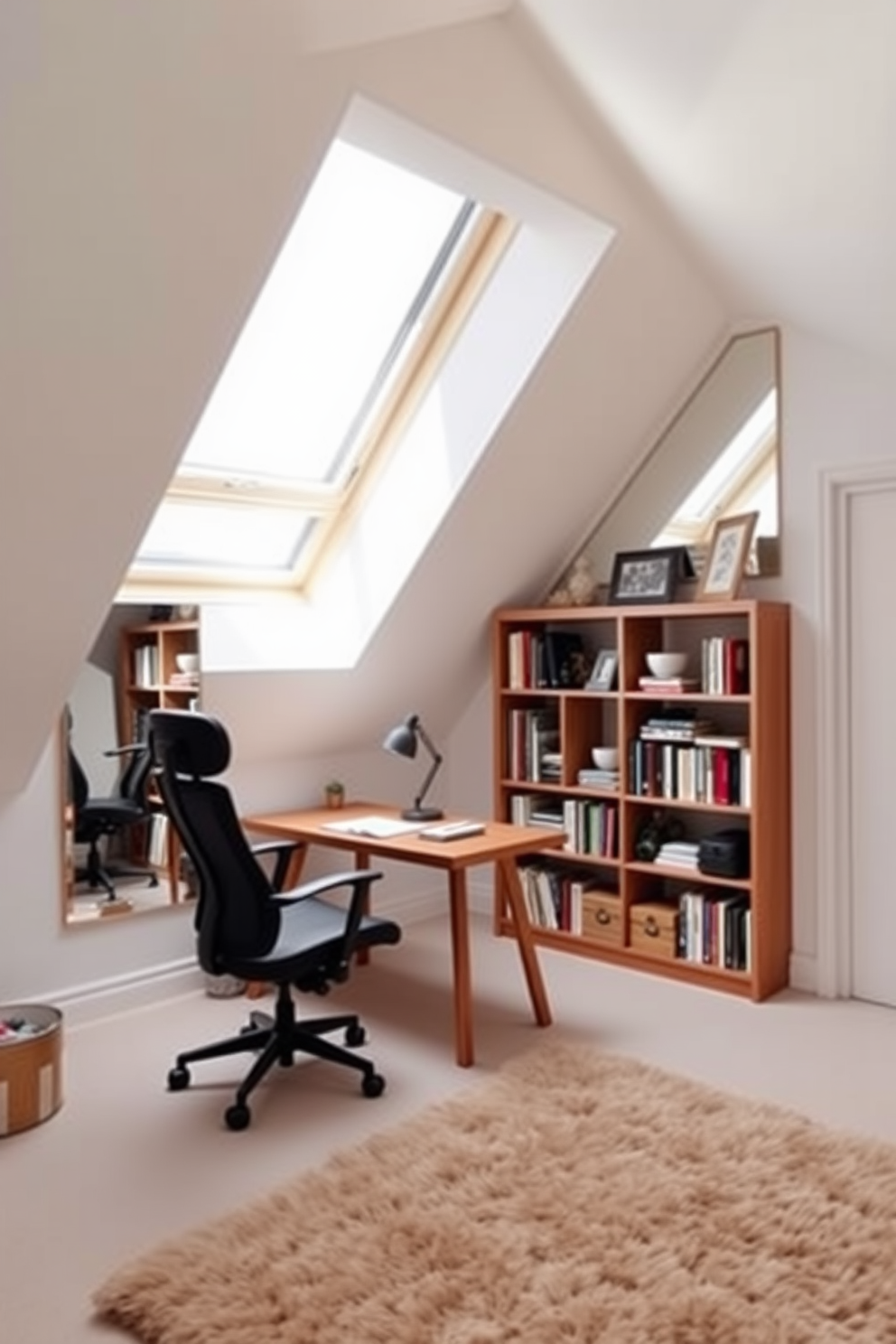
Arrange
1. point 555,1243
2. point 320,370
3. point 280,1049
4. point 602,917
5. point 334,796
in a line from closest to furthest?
point 555,1243 → point 280,1049 → point 320,370 → point 602,917 → point 334,796

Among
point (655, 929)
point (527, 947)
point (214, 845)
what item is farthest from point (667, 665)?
point (214, 845)

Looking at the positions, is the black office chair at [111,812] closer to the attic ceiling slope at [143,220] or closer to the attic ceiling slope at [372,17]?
the attic ceiling slope at [143,220]

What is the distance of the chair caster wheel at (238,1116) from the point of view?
9.15ft

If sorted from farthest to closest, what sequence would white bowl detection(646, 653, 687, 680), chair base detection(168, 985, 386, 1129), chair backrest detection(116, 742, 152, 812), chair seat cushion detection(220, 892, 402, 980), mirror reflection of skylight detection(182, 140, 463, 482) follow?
white bowl detection(646, 653, 687, 680) → chair backrest detection(116, 742, 152, 812) → mirror reflection of skylight detection(182, 140, 463, 482) → chair base detection(168, 985, 386, 1129) → chair seat cushion detection(220, 892, 402, 980)

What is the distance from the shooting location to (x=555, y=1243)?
2.20 m

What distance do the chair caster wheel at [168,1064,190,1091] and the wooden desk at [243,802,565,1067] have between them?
84cm

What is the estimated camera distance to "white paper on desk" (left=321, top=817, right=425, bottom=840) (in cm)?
364

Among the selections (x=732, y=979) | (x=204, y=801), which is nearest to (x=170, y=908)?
(x=204, y=801)

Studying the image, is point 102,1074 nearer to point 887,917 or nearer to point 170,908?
point 170,908

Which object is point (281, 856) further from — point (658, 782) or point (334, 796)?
point (658, 782)

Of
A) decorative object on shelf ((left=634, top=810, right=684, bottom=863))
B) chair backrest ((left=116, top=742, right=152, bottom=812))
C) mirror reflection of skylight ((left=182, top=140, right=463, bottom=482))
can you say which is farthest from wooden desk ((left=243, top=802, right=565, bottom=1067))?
mirror reflection of skylight ((left=182, top=140, right=463, bottom=482))

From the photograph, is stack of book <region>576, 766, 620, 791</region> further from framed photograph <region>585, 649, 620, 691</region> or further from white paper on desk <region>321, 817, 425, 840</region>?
white paper on desk <region>321, 817, 425, 840</region>

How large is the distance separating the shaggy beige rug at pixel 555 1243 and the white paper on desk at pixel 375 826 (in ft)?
3.50

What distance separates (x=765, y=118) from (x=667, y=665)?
207 cm
